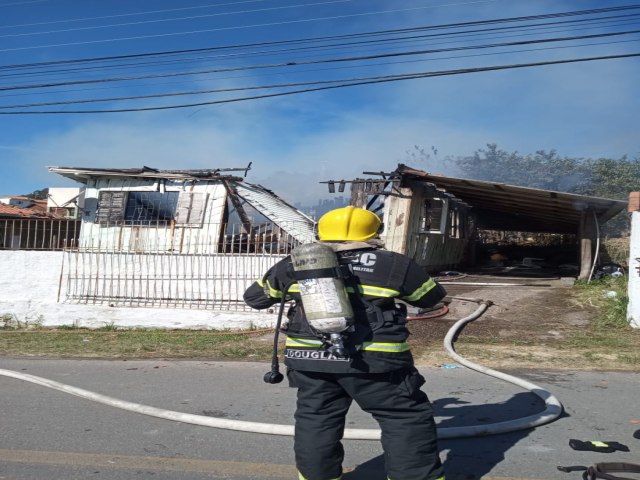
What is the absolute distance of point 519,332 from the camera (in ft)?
29.5

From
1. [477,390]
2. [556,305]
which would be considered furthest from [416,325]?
[477,390]

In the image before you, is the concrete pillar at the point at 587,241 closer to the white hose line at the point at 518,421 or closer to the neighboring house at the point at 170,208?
the neighboring house at the point at 170,208

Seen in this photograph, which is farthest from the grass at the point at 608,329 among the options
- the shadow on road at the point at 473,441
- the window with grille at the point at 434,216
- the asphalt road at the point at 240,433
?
the window with grille at the point at 434,216

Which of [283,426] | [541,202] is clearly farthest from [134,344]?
[541,202]

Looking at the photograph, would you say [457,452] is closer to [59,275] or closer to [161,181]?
[59,275]

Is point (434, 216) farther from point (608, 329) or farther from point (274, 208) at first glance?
point (608, 329)

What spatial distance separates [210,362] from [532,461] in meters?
4.67

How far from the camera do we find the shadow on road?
3.82 m

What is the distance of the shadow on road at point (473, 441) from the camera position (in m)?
3.82

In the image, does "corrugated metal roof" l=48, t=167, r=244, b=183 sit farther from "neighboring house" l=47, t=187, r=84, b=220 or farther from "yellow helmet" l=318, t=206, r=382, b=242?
"yellow helmet" l=318, t=206, r=382, b=242

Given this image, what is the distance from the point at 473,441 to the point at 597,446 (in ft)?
2.57

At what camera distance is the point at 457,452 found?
4090 millimetres

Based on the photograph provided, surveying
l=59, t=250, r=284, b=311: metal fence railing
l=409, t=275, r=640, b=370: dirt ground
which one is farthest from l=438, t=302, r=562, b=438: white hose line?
l=59, t=250, r=284, b=311: metal fence railing

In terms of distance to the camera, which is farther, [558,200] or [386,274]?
[558,200]
